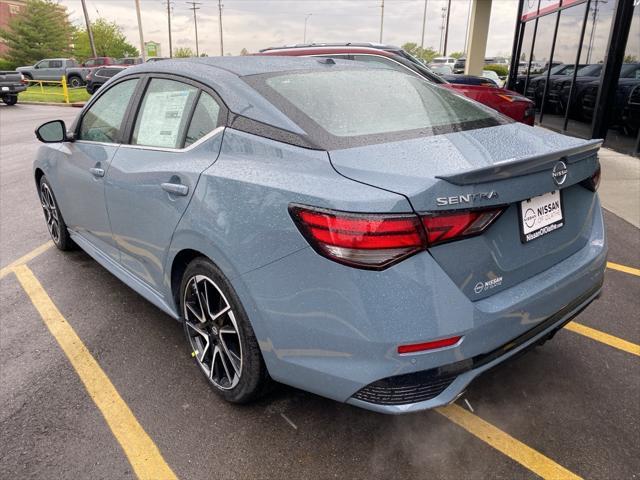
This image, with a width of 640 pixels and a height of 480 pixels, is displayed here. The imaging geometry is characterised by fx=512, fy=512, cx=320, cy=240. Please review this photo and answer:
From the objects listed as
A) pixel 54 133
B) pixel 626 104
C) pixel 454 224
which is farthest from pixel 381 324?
pixel 626 104

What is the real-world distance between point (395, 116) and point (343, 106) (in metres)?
0.25

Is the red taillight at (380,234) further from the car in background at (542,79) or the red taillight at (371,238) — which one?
the car in background at (542,79)

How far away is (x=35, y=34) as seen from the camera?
47.5 meters

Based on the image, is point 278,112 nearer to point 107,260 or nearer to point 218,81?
point 218,81

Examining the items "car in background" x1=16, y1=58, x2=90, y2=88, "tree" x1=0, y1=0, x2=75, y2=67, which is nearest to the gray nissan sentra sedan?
"car in background" x1=16, y1=58, x2=90, y2=88

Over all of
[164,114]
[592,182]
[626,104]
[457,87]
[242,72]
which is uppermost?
[242,72]

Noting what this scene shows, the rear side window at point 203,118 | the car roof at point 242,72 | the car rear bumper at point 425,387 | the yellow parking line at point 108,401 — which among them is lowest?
the yellow parking line at point 108,401

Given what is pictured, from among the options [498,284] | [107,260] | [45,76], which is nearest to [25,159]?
[107,260]

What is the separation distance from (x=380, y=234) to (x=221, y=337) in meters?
1.14

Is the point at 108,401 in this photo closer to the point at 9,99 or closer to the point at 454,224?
the point at 454,224

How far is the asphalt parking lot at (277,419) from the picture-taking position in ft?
7.19

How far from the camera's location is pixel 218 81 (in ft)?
8.23

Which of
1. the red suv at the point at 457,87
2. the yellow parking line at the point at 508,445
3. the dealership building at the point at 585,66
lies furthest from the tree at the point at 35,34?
the yellow parking line at the point at 508,445

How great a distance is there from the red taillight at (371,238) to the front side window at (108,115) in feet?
6.71
